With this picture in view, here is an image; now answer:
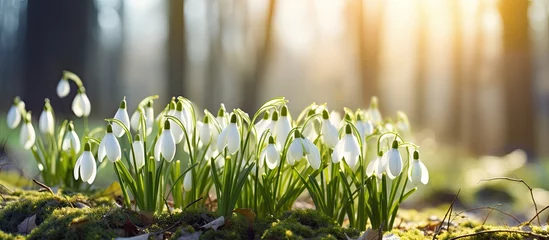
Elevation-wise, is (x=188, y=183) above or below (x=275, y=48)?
below

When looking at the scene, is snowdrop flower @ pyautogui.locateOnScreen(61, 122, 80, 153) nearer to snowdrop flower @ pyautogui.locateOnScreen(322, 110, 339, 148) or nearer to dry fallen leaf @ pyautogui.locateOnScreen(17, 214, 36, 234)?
dry fallen leaf @ pyautogui.locateOnScreen(17, 214, 36, 234)

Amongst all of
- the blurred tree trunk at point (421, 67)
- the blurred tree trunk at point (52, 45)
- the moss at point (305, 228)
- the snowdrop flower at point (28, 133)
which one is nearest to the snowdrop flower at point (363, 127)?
the moss at point (305, 228)

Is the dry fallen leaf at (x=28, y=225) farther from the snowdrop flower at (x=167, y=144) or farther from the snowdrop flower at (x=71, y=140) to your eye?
the snowdrop flower at (x=167, y=144)

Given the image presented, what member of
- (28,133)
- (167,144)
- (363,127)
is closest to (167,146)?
(167,144)

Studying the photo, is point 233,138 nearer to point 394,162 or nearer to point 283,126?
point 283,126

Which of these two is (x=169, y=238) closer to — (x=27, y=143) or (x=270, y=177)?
(x=270, y=177)
